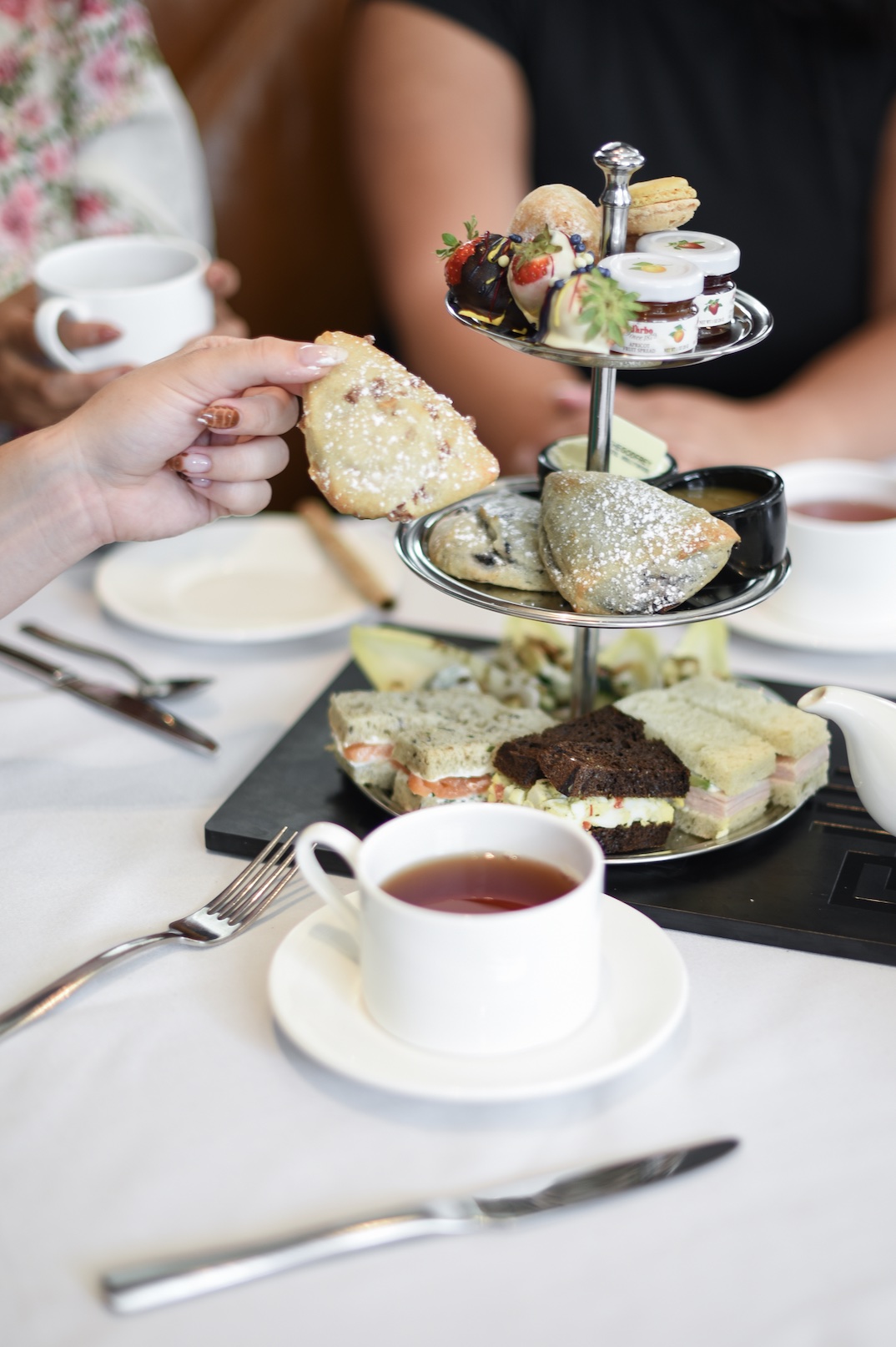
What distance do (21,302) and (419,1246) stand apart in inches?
52.2

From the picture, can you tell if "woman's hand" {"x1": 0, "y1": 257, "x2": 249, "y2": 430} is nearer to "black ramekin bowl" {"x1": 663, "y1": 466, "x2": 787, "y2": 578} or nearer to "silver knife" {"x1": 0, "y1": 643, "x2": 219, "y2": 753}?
"silver knife" {"x1": 0, "y1": 643, "x2": 219, "y2": 753}

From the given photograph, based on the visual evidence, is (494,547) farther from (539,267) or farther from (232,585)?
(232,585)

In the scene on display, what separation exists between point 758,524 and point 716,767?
0.19 m

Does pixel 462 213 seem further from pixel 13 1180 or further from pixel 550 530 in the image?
pixel 13 1180

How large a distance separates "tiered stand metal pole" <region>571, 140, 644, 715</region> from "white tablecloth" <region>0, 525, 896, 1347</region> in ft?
0.91

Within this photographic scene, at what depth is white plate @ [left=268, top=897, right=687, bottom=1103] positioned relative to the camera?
26.6 inches

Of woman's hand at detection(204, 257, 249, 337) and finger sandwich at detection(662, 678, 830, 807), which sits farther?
woman's hand at detection(204, 257, 249, 337)

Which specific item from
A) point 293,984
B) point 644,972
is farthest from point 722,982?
point 293,984

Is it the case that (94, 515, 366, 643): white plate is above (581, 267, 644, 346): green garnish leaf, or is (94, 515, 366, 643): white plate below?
below

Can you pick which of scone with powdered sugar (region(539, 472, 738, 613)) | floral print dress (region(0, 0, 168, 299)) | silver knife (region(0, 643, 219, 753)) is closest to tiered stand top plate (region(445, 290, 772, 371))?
scone with powdered sugar (region(539, 472, 738, 613))

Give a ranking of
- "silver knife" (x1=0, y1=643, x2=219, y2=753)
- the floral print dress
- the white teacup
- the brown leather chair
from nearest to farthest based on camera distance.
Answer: "silver knife" (x1=0, y1=643, x2=219, y2=753)
the white teacup
the floral print dress
the brown leather chair

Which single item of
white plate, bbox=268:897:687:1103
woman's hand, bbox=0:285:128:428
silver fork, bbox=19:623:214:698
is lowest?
silver fork, bbox=19:623:214:698

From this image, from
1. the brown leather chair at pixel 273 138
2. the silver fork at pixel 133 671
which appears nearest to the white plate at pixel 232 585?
the silver fork at pixel 133 671

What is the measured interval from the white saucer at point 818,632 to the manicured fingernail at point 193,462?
23.0 inches
